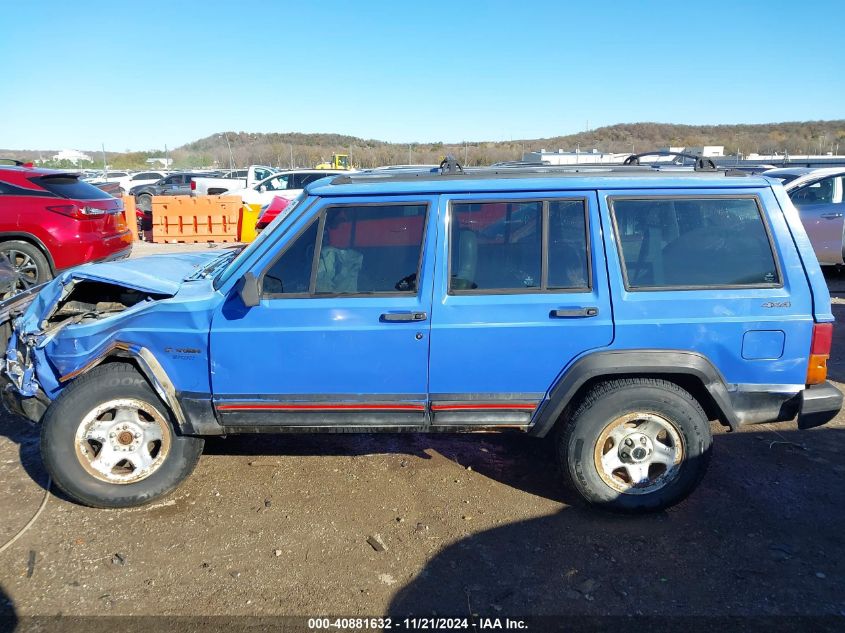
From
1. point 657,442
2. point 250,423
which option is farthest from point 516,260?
point 250,423

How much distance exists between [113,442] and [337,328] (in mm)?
1446

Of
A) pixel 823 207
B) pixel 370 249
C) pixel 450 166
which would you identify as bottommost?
pixel 370 249

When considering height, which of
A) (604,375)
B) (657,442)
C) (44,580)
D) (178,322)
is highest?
(178,322)

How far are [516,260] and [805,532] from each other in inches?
82.2

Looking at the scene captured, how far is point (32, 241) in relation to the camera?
7969 mm

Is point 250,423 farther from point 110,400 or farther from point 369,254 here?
point 369,254

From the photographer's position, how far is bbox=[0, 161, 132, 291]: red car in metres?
7.85

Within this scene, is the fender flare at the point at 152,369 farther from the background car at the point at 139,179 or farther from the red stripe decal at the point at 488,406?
the background car at the point at 139,179

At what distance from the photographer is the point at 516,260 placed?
136 inches

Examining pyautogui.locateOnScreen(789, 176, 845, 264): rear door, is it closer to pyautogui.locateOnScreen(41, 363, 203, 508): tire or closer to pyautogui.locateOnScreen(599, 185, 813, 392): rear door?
pyautogui.locateOnScreen(599, 185, 813, 392): rear door

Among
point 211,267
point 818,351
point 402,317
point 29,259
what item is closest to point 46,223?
point 29,259

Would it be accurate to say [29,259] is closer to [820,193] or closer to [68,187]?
[68,187]

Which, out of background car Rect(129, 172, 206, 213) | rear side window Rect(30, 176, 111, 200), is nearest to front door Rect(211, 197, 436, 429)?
rear side window Rect(30, 176, 111, 200)

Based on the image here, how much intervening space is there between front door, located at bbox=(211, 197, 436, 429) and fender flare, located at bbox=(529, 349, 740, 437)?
0.77 metres
